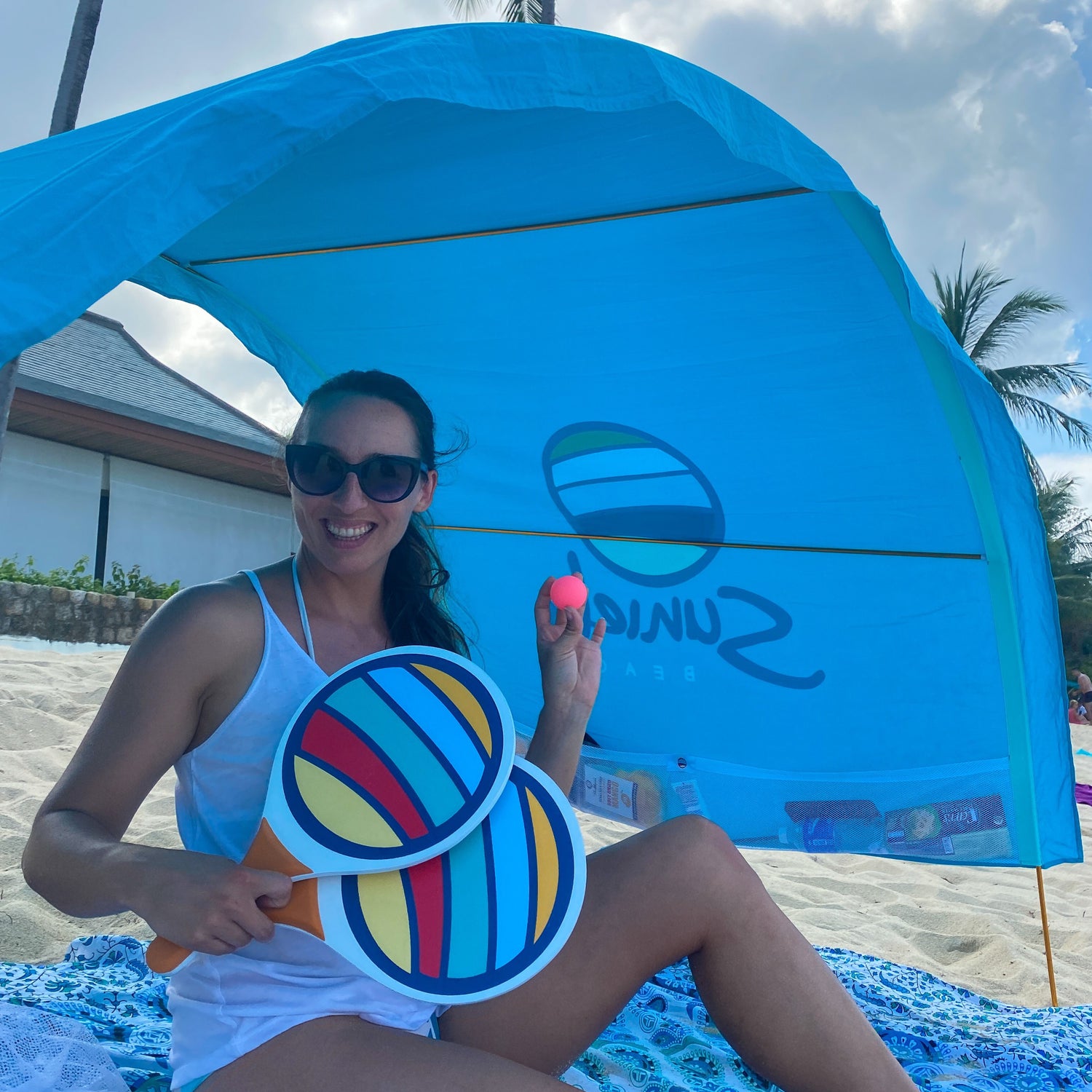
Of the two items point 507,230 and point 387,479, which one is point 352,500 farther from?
point 507,230

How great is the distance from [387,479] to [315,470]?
11cm

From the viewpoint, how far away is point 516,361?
2514mm

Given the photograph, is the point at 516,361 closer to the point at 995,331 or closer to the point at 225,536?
the point at 225,536

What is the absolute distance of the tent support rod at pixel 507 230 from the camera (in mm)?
1917

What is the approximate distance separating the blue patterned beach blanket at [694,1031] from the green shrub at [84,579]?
6895 mm

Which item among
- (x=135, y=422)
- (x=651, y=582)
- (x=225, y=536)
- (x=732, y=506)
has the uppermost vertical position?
(x=135, y=422)

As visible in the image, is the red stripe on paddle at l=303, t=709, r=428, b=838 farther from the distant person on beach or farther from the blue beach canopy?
the distant person on beach

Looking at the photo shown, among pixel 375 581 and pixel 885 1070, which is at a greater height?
pixel 375 581

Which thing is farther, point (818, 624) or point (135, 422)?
point (135, 422)

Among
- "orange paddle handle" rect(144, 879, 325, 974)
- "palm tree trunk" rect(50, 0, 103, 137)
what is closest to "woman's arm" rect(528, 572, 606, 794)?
"orange paddle handle" rect(144, 879, 325, 974)

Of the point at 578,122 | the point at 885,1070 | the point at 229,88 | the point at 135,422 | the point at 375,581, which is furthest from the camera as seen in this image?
the point at 135,422

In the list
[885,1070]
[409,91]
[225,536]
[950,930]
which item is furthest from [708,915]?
[225,536]

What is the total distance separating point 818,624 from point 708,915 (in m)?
1.33

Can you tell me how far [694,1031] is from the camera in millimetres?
2180
